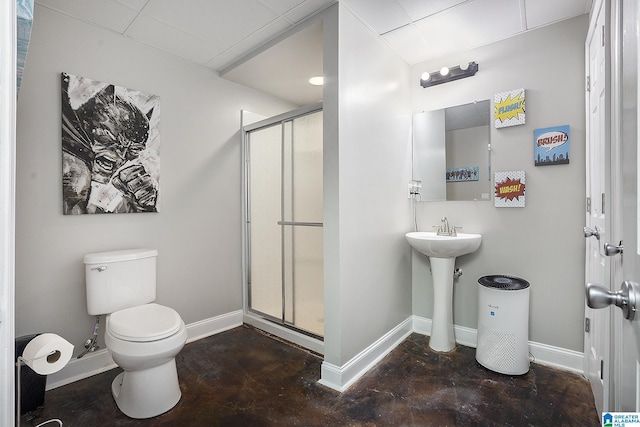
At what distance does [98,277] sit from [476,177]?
2808mm

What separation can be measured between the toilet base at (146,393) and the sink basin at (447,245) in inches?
A: 73.3

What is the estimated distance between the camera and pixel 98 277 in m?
1.91

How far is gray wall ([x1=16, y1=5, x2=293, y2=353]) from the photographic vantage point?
6.16ft

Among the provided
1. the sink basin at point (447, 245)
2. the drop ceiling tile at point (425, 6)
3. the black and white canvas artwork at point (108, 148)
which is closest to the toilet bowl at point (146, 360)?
the black and white canvas artwork at point (108, 148)

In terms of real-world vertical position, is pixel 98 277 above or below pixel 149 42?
below

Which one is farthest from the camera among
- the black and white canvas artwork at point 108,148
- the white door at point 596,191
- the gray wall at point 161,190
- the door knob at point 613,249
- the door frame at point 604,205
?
the black and white canvas artwork at point 108,148

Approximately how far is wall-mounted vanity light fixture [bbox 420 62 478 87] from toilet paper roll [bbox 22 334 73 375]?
9.51ft

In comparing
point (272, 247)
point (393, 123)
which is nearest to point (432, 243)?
point (393, 123)

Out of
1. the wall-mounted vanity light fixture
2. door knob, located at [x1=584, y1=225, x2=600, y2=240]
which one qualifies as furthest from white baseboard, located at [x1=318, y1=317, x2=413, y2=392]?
the wall-mounted vanity light fixture

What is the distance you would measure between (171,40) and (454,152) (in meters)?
2.42

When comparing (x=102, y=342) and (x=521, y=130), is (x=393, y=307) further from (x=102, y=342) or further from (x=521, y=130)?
(x=102, y=342)

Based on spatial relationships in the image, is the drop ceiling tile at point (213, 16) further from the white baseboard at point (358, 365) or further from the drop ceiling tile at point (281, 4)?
the white baseboard at point (358, 365)

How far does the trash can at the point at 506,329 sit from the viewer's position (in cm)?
201

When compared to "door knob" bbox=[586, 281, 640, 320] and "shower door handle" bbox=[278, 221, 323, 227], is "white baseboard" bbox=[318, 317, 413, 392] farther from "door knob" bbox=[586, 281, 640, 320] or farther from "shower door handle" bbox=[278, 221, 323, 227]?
"door knob" bbox=[586, 281, 640, 320]
